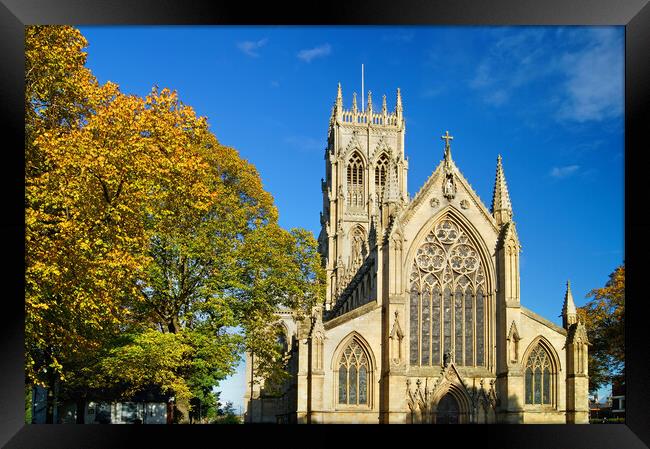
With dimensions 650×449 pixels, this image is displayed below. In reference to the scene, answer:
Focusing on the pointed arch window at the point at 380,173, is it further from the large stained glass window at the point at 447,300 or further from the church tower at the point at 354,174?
the large stained glass window at the point at 447,300

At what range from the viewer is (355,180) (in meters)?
56.8

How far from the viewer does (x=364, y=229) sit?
5612 centimetres

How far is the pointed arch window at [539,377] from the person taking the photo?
2595 centimetres

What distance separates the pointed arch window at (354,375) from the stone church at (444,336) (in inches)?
1.4

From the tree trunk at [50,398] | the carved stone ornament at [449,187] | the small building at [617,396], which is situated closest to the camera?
Answer: the tree trunk at [50,398]

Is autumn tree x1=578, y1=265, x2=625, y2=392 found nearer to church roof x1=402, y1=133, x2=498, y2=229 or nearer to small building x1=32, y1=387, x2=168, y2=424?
church roof x1=402, y1=133, x2=498, y2=229

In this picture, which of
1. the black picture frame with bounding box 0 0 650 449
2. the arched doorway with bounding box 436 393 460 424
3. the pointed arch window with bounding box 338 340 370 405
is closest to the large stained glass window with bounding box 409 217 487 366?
the arched doorway with bounding box 436 393 460 424
